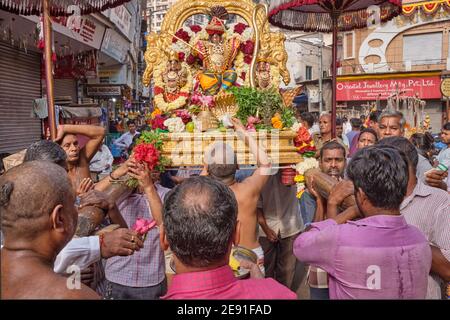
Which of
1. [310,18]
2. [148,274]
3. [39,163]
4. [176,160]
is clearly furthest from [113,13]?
[39,163]

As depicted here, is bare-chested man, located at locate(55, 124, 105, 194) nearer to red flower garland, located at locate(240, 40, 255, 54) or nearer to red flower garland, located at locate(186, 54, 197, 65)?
red flower garland, located at locate(186, 54, 197, 65)

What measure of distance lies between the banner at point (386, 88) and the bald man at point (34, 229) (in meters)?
20.6

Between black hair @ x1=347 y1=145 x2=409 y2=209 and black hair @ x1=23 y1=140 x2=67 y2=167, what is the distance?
5.65ft

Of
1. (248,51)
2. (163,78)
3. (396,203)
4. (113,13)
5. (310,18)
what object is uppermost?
(113,13)

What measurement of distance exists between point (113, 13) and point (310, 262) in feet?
35.0

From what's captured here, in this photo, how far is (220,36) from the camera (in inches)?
184

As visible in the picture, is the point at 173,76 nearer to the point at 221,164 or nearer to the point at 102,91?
the point at 221,164

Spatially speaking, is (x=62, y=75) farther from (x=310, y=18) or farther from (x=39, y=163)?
(x=39, y=163)

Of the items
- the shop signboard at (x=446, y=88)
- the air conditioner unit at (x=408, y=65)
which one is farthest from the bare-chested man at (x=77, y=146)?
the air conditioner unit at (x=408, y=65)

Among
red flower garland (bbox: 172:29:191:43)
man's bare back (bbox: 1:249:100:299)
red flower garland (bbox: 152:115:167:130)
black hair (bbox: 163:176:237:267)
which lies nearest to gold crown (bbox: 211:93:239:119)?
red flower garland (bbox: 152:115:167:130)

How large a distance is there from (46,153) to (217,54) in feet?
8.53

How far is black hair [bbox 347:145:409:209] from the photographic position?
1.79 m

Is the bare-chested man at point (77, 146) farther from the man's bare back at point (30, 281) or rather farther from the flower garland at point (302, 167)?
the man's bare back at point (30, 281)

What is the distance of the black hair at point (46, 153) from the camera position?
2.45 meters
